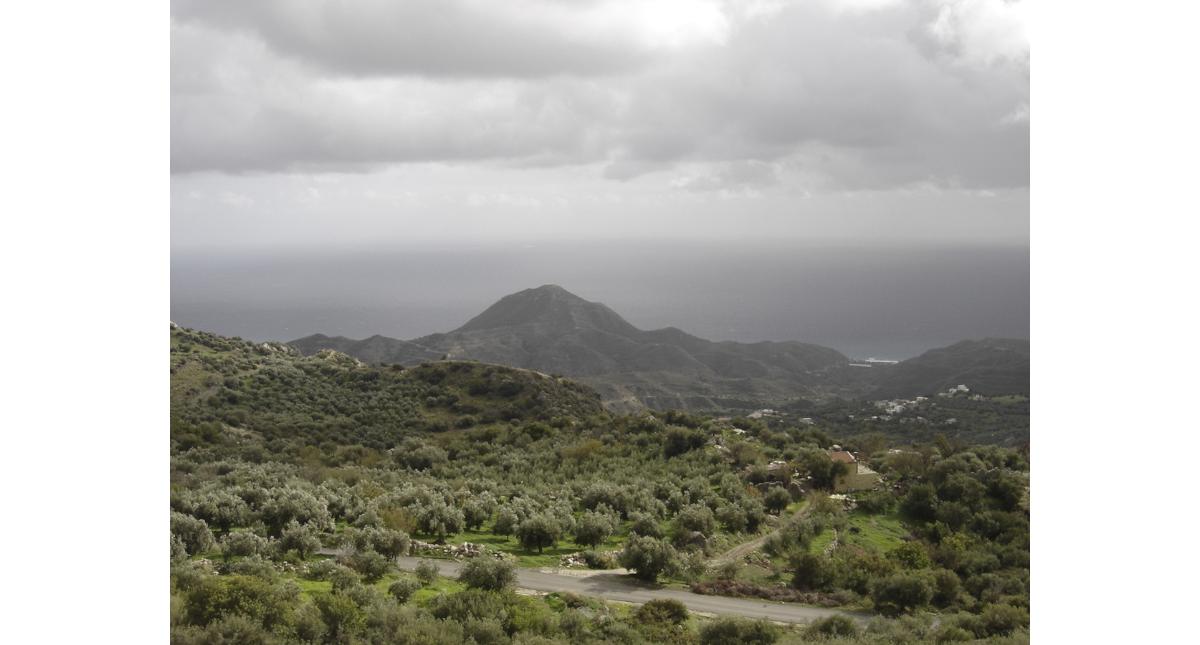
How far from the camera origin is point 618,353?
72.7m

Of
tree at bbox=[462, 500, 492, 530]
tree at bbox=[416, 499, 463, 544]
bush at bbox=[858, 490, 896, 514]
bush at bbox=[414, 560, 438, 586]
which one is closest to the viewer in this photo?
bush at bbox=[414, 560, 438, 586]

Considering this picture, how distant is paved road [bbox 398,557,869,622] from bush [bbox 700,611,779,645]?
1201 mm

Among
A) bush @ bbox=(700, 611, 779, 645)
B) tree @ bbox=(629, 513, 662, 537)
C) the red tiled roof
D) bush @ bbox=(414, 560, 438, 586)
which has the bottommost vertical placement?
the red tiled roof

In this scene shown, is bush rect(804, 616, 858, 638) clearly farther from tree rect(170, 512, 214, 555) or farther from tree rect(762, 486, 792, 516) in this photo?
tree rect(762, 486, 792, 516)

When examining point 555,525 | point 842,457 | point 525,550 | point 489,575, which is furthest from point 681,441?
point 489,575

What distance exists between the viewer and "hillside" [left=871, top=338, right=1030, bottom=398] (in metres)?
48.8

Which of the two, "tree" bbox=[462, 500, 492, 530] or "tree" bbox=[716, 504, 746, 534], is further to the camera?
"tree" bbox=[716, 504, 746, 534]

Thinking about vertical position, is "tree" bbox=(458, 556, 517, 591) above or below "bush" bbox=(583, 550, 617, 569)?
above

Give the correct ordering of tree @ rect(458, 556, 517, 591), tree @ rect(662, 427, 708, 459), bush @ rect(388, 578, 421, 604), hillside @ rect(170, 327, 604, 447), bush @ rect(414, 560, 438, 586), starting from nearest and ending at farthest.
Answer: bush @ rect(388, 578, 421, 604), tree @ rect(458, 556, 517, 591), bush @ rect(414, 560, 438, 586), tree @ rect(662, 427, 708, 459), hillside @ rect(170, 327, 604, 447)

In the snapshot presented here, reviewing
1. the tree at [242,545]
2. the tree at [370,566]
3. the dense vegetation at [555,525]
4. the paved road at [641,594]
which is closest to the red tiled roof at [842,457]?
the dense vegetation at [555,525]

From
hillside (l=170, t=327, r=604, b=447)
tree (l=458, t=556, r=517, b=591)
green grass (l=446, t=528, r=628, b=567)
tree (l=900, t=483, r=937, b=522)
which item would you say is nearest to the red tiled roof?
tree (l=900, t=483, r=937, b=522)
